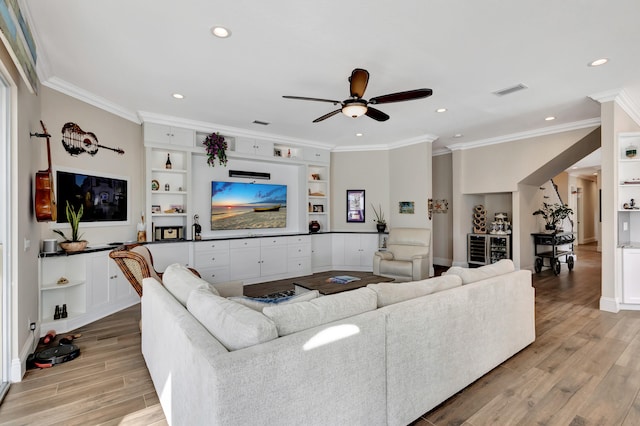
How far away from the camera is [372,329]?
1.76 metres

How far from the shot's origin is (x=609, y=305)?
4172 millimetres

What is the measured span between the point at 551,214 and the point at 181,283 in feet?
25.4

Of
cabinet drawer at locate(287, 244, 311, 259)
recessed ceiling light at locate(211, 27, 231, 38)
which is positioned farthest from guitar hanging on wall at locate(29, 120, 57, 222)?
cabinet drawer at locate(287, 244, 311, 259)

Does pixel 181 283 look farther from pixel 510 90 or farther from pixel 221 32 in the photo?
pixel 510 90

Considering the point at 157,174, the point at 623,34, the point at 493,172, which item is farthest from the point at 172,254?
the point at 493,172

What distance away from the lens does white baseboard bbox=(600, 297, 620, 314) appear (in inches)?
163

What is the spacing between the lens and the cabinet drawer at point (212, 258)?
5.20 m

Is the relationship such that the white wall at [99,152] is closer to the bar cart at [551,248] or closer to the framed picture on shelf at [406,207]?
the framed picture on shelf at [406,207]

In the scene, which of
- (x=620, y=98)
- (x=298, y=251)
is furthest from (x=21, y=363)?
(x=620, y=98)

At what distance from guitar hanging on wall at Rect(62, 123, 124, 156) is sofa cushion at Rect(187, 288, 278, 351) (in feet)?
11.4

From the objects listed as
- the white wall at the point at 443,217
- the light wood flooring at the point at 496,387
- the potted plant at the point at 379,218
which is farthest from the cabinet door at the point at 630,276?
the potted plant at the point at 379,218

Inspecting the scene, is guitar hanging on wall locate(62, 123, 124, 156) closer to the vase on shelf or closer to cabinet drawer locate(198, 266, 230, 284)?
cabinet drawer locate(198, 266, 230, 284)

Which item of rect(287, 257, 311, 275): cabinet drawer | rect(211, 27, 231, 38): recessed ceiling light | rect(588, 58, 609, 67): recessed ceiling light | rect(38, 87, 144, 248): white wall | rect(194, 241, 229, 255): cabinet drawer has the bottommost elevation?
rect(287, 257, 311, 275): cabinet drawer

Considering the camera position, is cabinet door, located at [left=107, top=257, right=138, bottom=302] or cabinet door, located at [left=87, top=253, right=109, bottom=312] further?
cabinet door, located at [left=107, top=257, right=138, bottom=302]
